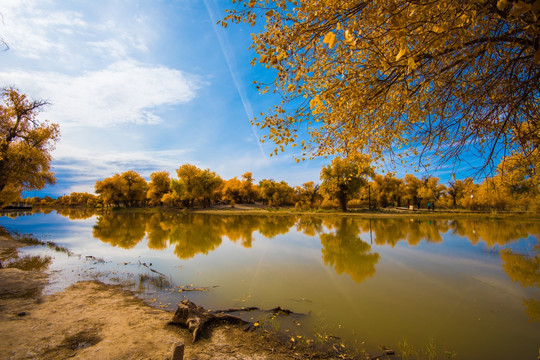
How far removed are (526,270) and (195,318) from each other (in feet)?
45.3

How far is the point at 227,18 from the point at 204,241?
51.2ft

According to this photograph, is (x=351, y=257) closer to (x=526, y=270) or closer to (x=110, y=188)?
(x=526, y=270)

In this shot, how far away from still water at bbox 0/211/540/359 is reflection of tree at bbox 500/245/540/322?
4 centimetres

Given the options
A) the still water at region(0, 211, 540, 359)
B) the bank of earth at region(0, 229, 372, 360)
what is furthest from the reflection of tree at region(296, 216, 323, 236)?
the bank of earth at region(0, 229, 372, 360)

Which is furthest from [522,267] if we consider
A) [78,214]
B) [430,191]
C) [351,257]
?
[78,214]

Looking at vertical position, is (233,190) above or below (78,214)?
above

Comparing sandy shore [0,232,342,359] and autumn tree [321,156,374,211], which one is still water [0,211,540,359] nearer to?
sandy shore [0,232,342,359]

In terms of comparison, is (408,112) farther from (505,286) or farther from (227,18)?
(505,286)

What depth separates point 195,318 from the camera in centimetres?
505

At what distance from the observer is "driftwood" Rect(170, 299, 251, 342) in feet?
16.0

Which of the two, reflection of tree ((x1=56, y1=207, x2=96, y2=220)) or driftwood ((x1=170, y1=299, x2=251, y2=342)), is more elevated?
driftwood ((x1=170, y1=299, x2=251, y2=342))

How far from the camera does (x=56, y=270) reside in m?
9.66

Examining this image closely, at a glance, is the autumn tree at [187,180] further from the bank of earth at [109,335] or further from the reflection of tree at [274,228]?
the bank of earth at [109,335]

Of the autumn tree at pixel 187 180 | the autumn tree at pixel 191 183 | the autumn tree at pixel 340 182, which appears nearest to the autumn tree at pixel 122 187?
the autumn tree at pixel 191 183
